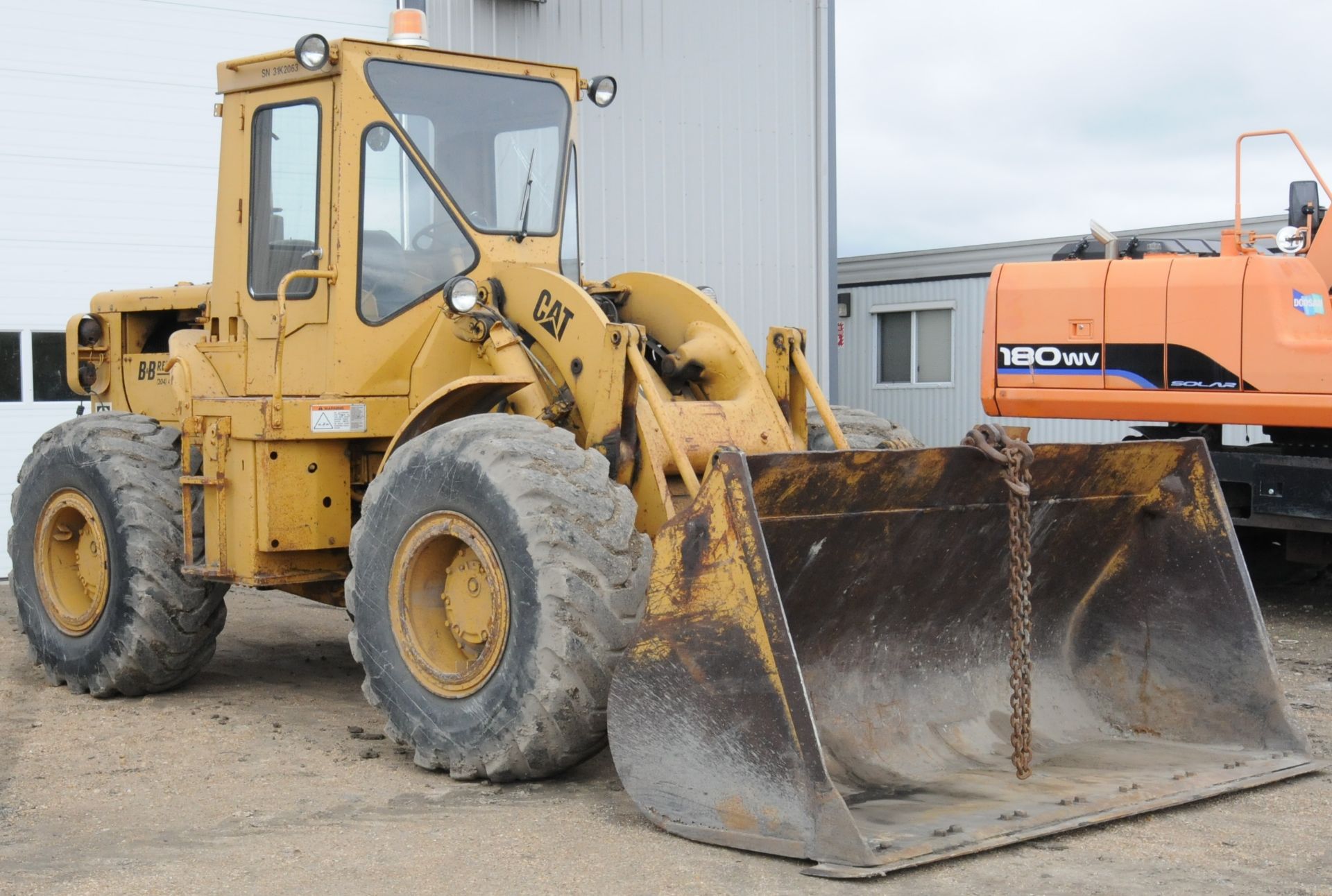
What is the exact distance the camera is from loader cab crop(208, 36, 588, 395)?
20.7 feet

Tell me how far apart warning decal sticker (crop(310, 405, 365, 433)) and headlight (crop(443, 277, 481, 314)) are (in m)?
0.67

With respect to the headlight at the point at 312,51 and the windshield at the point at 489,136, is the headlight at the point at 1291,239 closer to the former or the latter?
the windshield at the point at 489,136

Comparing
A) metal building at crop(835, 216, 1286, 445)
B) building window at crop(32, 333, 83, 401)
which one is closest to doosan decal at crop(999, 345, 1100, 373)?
building window at crop(32, 333, 83, 401)

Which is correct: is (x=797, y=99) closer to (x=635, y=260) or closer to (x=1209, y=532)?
(x=635, y=260)

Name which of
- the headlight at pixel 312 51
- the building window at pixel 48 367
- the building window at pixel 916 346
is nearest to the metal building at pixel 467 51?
the building window at pixel 48 367

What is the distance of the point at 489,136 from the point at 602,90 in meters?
0.74

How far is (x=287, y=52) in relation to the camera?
6.60 metres

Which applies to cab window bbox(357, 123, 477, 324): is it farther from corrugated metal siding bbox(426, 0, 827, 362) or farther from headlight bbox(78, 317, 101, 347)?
corrugated metal siding bbox(426, 0, 827, 362)

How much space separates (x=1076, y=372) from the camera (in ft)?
32.3

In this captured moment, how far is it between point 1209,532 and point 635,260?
8141mm

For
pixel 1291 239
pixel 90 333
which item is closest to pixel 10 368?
pixel 90 333

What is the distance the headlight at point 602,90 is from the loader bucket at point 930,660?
279cm

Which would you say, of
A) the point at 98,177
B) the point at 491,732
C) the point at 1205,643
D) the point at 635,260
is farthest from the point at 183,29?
the point at 1205,643

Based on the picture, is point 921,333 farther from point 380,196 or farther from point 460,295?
point 460,295
